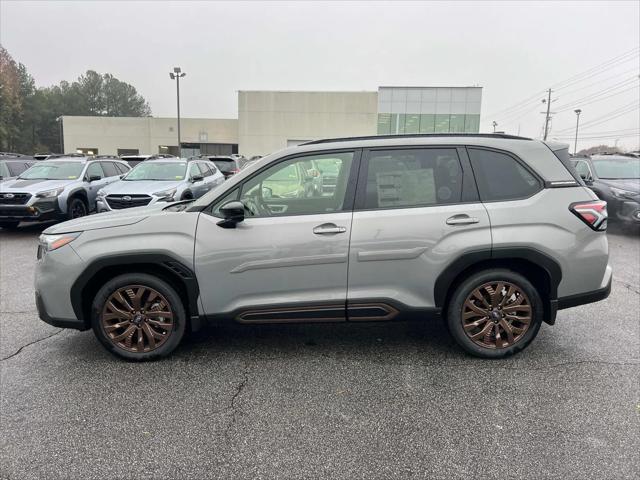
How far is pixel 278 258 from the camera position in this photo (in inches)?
140

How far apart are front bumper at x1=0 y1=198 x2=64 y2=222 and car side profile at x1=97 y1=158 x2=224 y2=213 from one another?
1068 mm

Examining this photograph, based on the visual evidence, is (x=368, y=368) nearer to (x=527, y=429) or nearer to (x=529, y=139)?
(x=527, y=429)

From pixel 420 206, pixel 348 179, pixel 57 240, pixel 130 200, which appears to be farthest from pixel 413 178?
pixel 130 200

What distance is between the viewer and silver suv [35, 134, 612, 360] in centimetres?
358

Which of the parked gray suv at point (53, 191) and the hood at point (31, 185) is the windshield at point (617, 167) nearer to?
the parked gray suv at point (53, 191)

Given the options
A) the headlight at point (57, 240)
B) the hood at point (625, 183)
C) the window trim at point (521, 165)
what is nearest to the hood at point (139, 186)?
the headlight at point (57, 240)

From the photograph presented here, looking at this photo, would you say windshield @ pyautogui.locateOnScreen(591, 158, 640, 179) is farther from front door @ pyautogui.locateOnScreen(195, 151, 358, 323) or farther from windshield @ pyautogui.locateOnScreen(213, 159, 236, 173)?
windshield @ pyautogui.locateOnScreen(213, 159, 236, 173)

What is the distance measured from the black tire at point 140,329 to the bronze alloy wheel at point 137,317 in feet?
0.06

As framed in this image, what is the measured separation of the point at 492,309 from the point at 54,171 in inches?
433

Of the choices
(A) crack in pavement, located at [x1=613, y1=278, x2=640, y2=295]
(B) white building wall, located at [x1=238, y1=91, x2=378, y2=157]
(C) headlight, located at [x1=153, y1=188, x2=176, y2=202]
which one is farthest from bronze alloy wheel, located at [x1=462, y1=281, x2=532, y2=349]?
(B) white building wall, located at [x1=238, y1=91, x2=378, y2=157]

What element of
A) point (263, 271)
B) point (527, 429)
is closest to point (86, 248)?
point (263, 271)

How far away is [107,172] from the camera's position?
40.6 feet

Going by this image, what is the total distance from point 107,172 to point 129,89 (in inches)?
Result: 4240

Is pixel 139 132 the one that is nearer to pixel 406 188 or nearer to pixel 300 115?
pixel 300 115
